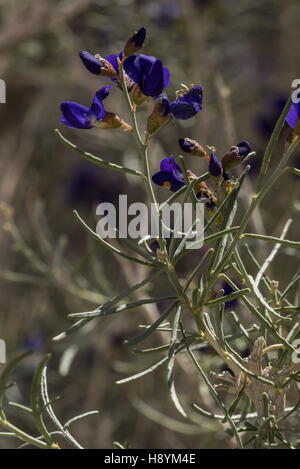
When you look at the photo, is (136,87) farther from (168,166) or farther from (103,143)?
(103,143)

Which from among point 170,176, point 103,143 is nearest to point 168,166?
point 170,176

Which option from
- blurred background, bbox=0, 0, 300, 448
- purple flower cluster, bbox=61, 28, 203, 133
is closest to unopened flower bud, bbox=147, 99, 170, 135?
purple flower cluster, bbox=61, 28, 203, 133

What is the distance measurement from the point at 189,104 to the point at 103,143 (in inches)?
76.2

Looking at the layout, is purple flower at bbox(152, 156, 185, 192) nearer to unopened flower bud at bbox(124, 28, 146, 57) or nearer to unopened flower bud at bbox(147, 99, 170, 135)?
unopened flower bud at bbox(147, 99, 170, 135)

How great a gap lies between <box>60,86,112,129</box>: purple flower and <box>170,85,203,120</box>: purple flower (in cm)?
10

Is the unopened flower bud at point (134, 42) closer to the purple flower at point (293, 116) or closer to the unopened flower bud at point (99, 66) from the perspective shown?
the unopened flower bud at point (99, 66)

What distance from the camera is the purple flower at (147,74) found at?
102 centimetres

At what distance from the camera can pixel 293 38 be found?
142 inches

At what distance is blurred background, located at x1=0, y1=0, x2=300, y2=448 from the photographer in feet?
8.90

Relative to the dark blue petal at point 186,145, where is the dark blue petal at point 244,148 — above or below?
above

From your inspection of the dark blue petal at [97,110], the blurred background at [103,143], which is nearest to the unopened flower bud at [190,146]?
the dark blue petal at [97,110]

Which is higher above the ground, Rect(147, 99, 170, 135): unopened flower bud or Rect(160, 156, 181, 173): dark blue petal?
Rect(147, 99, 170, 135): unopened flower bud

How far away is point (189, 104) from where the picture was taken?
3.39 ft

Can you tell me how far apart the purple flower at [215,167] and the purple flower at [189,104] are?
3.1 inches
